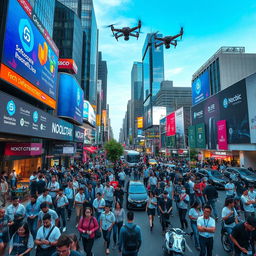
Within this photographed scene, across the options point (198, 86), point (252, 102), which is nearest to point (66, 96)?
point (252, 102)

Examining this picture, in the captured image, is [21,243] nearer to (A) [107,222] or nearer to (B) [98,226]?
(B) [98,226]

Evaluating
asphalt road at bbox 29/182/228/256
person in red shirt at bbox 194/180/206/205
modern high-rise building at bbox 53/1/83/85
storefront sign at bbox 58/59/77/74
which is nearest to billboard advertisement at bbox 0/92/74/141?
asphalt road at bbox 29/182/228/256

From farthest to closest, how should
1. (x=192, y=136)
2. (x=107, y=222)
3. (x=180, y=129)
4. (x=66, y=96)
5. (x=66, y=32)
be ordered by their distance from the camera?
(x=66, y=32) < (x=180, y=129) < (x=192, y=136) < (x=66, y=96) < (x=107, y=222)

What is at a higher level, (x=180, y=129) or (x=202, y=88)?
(x=202, y=88)

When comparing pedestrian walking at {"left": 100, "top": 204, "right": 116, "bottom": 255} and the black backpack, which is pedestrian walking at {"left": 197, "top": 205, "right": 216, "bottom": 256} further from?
pedestrian walking at {"left": 100, "top": 204, "right": 116, "bottom": 255}

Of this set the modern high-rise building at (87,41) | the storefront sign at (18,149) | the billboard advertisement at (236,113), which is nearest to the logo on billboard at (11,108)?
the storefront sign at (18,149)

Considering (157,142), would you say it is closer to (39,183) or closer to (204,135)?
(204,135)

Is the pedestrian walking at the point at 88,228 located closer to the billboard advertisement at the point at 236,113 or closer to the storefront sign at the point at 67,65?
the billboard advertisement at the point at 236,113
